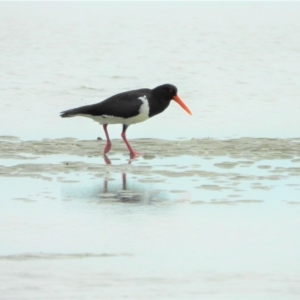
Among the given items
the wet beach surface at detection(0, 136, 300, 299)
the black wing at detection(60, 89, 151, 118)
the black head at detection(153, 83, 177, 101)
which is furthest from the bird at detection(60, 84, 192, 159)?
the wet beach surface at detection(0, 136, 300, 299)

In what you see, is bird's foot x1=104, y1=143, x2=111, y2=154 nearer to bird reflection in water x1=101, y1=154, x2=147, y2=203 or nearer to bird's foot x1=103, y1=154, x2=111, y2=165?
bird's foot x1=103, y1=154, x2=111, y2=165

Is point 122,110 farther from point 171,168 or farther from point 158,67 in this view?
point 158,67

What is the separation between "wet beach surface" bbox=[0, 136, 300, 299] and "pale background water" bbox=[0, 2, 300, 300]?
2 cm

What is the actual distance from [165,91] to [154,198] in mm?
4394

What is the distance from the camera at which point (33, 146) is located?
12.4 m

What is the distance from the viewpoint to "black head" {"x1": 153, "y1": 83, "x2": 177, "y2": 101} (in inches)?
529

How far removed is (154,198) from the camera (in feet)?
30.6

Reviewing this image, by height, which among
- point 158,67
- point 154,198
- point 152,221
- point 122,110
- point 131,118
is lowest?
point 152,221

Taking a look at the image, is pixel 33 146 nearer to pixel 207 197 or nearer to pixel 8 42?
pixel 207 197

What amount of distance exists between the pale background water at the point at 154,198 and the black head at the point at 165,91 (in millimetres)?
555

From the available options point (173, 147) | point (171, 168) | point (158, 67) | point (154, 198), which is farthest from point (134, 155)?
point (158, 67)

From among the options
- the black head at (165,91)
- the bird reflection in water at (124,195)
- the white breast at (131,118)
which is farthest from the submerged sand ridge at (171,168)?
the black head at (165,91)

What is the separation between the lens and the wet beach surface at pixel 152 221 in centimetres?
662

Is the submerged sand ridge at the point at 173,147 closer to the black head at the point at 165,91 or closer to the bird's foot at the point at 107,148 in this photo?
the bird's foot at the point at 107,148
